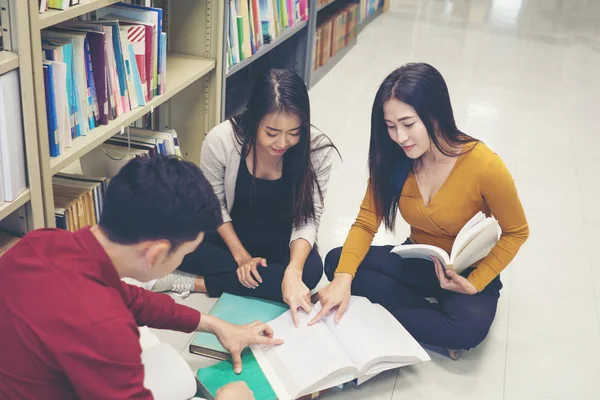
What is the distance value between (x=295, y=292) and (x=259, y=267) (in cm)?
24

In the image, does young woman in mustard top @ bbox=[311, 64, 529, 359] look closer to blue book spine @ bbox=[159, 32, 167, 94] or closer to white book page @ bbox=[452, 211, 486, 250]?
white book page @ bbox=[452, 211, 486, 250]

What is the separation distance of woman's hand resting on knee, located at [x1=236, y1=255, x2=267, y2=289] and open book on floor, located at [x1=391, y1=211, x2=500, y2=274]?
435 mm

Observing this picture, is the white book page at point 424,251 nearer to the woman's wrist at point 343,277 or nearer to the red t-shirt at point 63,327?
the woman's wrist at point 343,277

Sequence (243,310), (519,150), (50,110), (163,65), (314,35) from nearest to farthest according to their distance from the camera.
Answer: (50,110), (243,310), (163,65), (519,150), (314,35)

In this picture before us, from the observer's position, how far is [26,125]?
154 centimetres

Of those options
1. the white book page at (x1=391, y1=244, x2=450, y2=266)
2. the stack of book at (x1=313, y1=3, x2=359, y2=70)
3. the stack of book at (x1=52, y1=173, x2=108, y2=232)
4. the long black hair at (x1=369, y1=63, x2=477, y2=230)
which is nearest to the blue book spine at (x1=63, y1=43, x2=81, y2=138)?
the stack of book at (x1=52, y1=173, x2=108, y2=232)

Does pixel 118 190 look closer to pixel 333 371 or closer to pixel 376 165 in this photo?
pixel 333 371

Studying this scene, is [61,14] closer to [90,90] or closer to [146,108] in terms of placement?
Answer: [90,90]

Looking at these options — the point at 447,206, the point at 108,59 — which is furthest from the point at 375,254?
the point at 108,59

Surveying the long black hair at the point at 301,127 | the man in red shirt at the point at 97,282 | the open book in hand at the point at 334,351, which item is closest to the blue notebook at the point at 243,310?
the open book in hand at the point at 334,351

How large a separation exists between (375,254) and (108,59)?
967 mm

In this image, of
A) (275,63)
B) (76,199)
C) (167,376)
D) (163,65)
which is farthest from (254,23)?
(167,376)

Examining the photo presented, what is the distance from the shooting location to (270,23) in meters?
3.28

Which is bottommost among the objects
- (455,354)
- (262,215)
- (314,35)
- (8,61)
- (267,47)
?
(455,354)
